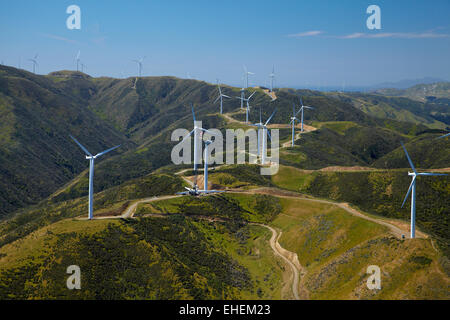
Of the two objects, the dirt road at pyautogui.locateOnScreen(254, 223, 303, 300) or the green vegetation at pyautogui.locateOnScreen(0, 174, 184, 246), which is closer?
the dirt road at pyautogui.locateOnScreen(254, 223, 303, 300)

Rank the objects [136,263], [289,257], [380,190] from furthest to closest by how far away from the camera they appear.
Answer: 1. [380,190]
2. [289,257]
3. [136,263]

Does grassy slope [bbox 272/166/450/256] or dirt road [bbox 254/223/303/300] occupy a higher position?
grassy slope [bbox 272/166/450/256]

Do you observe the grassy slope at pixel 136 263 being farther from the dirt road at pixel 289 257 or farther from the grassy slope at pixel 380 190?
the grassy slope at pixel 380 190

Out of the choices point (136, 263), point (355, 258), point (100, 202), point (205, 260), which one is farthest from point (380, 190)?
point (100, 202)

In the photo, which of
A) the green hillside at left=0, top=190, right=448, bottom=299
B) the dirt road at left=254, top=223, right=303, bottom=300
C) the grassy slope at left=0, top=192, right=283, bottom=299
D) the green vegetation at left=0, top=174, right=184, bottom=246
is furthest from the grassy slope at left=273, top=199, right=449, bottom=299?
the green vegetation at left=0, top=174, right=184, bottom=246

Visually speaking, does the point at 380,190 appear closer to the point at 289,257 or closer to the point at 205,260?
the point at 289,257

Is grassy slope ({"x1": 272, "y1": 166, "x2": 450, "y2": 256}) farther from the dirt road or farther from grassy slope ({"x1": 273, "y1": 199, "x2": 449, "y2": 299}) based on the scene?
the dirt road

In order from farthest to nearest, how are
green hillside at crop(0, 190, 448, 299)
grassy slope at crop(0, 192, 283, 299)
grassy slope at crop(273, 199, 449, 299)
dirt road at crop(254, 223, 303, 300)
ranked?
dirt road at crop(254, 223, 303, 300) < grassy slope at crop(0, 192, 283, 299) < green hillside at crop(0, 190, 448, 299) < grassy slope at crop(273, 199, 449, 299)

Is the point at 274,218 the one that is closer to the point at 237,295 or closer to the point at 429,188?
the point at 237,295

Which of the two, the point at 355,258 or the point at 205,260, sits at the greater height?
the point at 355,258

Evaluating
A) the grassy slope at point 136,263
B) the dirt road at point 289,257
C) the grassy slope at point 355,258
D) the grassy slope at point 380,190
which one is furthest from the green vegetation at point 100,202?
the grassy slope at point 355,258

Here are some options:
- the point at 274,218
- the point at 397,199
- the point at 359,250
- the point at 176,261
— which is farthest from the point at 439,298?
the point at 397,199

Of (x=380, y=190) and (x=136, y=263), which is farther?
(x=380, y=190)
